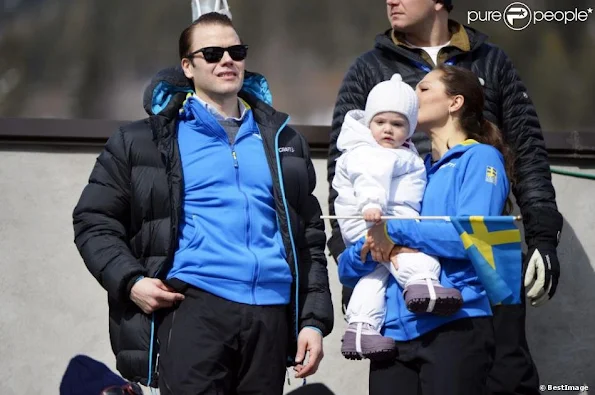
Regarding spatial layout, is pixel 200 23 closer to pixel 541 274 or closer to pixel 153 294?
pixel 153 294

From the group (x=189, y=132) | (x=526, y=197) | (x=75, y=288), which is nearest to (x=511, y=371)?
(x=526, y=197)

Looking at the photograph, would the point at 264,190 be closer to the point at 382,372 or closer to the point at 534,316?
the point at 382,372

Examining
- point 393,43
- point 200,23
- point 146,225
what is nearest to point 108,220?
point 146,225

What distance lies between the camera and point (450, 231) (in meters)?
3.86

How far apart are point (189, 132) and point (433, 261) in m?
1.00

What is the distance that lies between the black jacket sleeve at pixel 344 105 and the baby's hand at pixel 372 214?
83cm

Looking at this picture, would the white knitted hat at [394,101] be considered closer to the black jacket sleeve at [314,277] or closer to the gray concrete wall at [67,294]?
the black jacket sleeve at [314,277]

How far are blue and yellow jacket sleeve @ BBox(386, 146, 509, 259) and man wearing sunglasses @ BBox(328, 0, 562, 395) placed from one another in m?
0.78

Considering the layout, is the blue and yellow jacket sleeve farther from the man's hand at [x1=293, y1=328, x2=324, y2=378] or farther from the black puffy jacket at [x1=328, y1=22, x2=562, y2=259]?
the black puffy jacket at [x1=328, y1=22, x2=562, y2=259]

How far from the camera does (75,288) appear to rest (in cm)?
594

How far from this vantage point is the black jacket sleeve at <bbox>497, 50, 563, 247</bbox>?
16.2 ft

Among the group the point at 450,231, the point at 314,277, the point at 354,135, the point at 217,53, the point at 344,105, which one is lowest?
the point at 314,277
